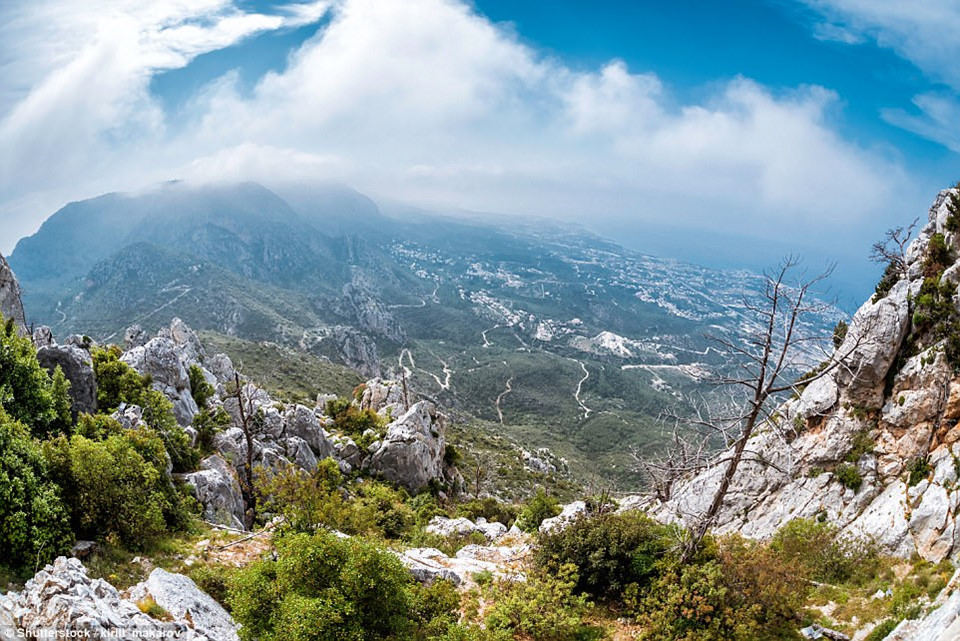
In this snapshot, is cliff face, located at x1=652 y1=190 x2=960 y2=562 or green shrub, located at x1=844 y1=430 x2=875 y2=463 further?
green shrub, located at x1=844 y1=430 x2=875 y2=463

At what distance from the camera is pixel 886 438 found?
19344 mm

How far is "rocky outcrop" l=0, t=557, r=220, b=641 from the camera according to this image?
7090 millimetres

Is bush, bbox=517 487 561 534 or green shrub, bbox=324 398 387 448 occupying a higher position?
bush, bbox=517 487 561 534

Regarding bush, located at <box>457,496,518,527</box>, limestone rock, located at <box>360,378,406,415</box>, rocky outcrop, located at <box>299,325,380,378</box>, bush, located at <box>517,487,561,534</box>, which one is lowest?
rocky outcrop, located at <box>299,325,380,378</box>

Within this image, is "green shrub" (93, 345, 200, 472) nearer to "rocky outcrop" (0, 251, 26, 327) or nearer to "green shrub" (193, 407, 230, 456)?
"green shrub" (193, 407, 230, 456)

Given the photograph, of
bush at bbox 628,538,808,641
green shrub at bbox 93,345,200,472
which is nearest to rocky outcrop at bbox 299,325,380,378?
green shrub at bbox 93,345,200,472

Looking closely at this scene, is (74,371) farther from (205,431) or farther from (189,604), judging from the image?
(189,604)

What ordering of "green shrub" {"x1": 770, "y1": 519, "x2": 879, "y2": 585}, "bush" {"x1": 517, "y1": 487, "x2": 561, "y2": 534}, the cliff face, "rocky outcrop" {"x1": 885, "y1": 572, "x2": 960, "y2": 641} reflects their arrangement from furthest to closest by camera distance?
"bush" {"x1": 517, "y1": 487, "x2": 561, "y2": 534} < the cliff face < "green shrub" {"x1": 770, "y1": 519, "x2": 879, "y2": 585} < "rocky outcrop" {"x1": 885, "y1": 572, "x2": 960, "y2": 641}

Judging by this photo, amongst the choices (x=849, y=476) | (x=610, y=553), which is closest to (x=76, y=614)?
(x=610, y=553)

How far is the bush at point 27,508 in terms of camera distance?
32.9 feet

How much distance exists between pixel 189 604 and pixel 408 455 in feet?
74.6

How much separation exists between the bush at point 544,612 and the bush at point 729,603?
1.80 meters

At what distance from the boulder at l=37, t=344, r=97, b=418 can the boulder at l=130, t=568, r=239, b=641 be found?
43.4ft

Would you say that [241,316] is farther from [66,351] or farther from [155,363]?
[66,351]
